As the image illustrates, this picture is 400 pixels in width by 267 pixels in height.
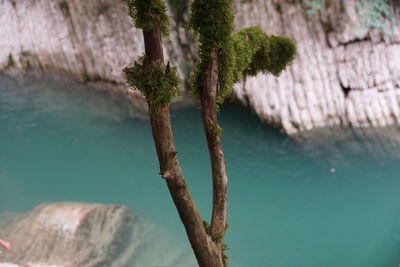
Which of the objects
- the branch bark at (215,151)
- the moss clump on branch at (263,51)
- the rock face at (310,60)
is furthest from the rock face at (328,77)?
the branch bark at (215,151)

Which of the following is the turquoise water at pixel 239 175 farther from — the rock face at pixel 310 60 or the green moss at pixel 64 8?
the green moss at pixel 64 8

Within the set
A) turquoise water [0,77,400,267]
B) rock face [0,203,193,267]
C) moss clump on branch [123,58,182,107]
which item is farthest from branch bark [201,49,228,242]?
turquoise water [0,77,400,267]

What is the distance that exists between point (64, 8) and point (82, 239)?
6.45 meters

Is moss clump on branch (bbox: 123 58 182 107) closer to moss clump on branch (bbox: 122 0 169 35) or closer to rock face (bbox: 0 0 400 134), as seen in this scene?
moss clump on branch (bbox: 122 0 169 35)

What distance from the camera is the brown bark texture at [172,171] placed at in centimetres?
288

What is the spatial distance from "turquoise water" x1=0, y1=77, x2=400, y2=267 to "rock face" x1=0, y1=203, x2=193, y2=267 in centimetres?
35

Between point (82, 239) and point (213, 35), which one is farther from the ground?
point (213, 35)

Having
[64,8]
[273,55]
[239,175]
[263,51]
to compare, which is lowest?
[239,175]

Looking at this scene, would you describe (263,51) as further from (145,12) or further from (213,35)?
(145,12)

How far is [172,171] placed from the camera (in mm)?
2971

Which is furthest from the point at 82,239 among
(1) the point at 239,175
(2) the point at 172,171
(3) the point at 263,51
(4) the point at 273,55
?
(4) the point at 273,55

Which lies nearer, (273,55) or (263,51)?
(263,51)

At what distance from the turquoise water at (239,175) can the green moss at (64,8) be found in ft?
6.05

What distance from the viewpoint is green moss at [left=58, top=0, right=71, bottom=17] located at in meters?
10.1
